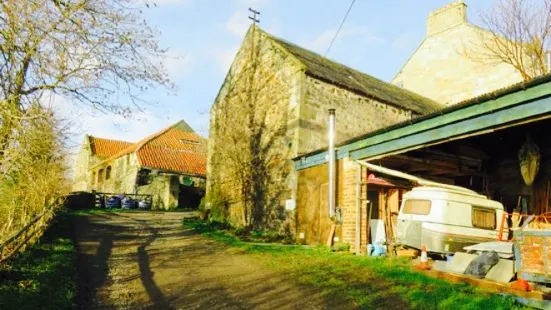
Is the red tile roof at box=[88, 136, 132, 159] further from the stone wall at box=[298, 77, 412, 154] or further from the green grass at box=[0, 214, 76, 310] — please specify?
the green grass at box=[0, 214, 76, 310]

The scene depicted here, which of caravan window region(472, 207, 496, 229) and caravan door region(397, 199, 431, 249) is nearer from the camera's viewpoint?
caravan door region(397, 199, 431, 249)

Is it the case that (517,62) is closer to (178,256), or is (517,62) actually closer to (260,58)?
(260,58)

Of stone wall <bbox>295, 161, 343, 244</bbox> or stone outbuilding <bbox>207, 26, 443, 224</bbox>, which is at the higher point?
stone outbuilding <bbox>207, 26, 443, 224</bbox>

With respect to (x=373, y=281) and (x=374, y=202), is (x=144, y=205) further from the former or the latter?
(x=373, y=281)

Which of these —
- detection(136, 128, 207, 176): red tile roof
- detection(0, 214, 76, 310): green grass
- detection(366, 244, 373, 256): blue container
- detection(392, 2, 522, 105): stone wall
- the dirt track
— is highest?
detection(392, 2, 522, 105): stone wall

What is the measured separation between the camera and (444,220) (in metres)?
9.70

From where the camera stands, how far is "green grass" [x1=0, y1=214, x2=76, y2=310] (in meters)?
5.50

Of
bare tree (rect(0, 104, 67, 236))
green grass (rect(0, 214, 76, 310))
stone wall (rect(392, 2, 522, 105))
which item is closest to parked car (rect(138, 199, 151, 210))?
bare tree (rect(0, 104, 67, 236))

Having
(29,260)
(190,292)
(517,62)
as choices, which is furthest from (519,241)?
(517,62)

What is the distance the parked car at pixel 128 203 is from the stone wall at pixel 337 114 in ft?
52.8

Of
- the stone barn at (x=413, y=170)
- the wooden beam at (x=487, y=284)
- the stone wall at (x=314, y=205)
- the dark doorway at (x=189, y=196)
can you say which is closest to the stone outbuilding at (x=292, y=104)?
the stone wall at (x=314, y=205)

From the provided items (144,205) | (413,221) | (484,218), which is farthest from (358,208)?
(144,205)

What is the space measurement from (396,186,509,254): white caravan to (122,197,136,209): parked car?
789 inches

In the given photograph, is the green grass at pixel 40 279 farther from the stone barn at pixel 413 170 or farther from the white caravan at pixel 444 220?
the white caravan at pixel 444 220
